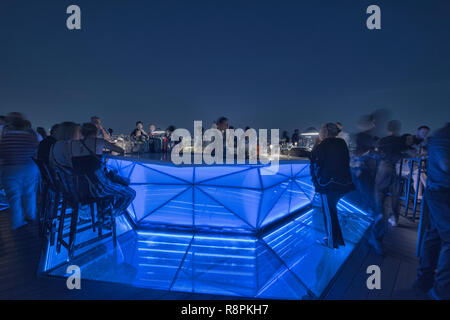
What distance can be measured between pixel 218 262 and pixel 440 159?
236 cm

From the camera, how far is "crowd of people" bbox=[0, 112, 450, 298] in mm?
1858

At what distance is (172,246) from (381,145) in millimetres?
3519

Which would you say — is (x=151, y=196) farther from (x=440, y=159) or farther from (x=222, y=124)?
(x=440, y=159)

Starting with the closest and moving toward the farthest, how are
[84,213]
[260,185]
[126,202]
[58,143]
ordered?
[58,143], [126,202], [260,185], [84,213]

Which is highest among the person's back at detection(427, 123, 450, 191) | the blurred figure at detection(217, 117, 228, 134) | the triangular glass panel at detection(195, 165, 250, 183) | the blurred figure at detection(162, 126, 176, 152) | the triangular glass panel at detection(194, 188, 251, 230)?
the blurred figure at detection(217, 117, 228, 134)

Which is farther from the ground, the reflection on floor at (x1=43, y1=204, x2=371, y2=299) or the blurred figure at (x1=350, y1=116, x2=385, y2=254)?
the blurred figure at (x1=350, y1=116, x2=385, y2=254)

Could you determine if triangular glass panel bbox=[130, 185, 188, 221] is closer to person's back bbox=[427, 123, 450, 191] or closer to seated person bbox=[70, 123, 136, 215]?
seated person bbox=[70, 123, 136, 215]

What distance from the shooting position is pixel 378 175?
3301mm

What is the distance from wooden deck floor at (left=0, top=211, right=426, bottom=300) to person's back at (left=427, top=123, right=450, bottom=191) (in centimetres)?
108

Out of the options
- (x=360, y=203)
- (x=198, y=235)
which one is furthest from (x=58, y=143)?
(x=360, y=203)

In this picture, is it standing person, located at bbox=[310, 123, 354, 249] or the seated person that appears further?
standing person, located at bbox=[310, 123, 354, 249]

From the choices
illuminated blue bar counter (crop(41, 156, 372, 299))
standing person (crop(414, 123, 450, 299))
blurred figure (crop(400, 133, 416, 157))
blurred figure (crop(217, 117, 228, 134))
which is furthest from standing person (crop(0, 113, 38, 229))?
blurred figure (crop(400, 133, 416, 157))

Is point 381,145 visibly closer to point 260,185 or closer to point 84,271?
point 260,185

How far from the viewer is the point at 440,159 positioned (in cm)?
178
